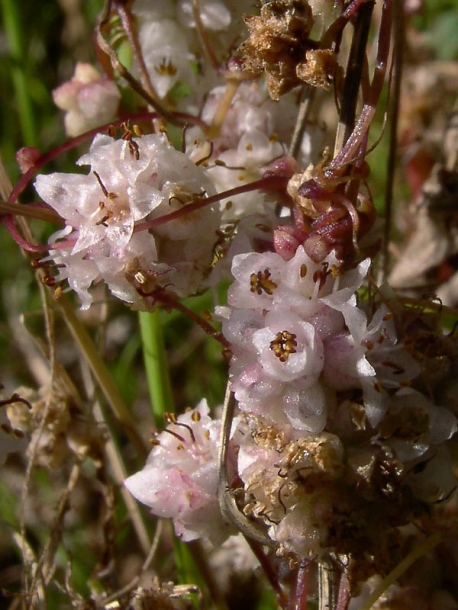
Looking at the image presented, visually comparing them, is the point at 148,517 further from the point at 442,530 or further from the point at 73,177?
the point at 73,177

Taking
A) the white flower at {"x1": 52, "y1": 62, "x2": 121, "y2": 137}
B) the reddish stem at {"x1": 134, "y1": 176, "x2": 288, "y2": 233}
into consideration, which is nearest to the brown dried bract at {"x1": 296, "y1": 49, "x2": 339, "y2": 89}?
the reddish stem at {"x1": 134, "y1": 176, "x2": 288, "y2": 233}

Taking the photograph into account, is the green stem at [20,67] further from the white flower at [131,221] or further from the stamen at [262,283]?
the stamen at [262,283]

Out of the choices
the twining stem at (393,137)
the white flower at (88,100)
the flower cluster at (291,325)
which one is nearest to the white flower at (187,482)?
the flower cluster at (291,325)

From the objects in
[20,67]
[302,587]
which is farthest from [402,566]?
[20,67]

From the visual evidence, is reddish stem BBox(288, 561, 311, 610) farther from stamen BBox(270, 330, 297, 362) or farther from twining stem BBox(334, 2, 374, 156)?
twining stem BBox(334, 2, 374, 156)

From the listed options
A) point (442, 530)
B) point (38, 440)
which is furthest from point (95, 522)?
point (442, 530)
